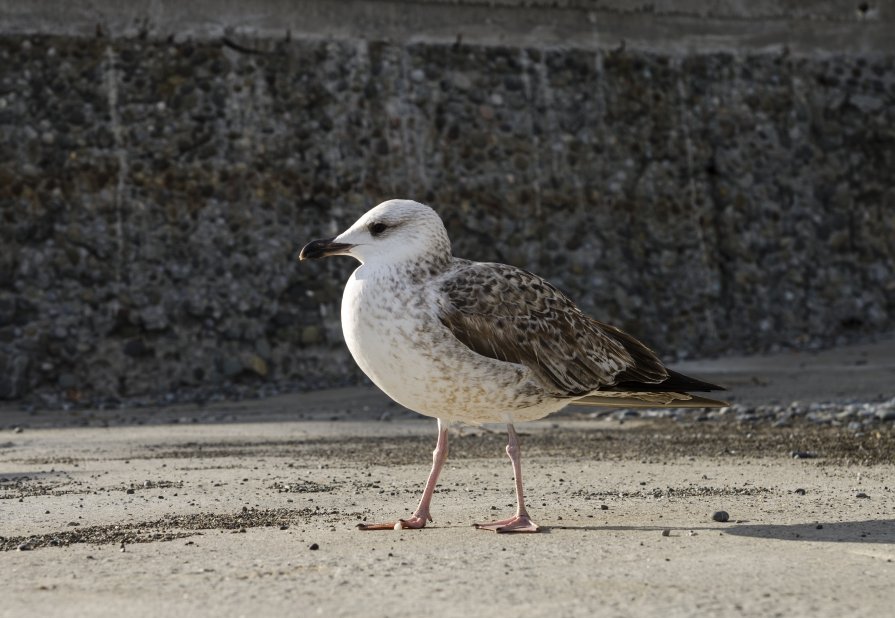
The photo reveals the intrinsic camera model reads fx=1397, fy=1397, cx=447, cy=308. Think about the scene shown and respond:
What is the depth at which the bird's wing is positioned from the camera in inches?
249

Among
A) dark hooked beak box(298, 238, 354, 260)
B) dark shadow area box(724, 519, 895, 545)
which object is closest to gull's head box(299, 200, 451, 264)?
dark hooked beak box(298, 238, 354, 260)

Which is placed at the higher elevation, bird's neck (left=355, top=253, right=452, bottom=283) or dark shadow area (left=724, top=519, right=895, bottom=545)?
bird's neck (left=355, top=253, right=452, bottom=283)

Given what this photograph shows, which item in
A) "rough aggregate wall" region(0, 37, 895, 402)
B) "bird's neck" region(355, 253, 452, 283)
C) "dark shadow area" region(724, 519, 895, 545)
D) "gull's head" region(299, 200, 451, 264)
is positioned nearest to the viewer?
"dark shadow area" region(724, 519, 895, 545)

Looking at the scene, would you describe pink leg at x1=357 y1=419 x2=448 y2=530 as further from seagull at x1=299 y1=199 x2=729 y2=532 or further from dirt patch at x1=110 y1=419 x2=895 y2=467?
dirt patch at x1=110 y1=419 x2=895 y2=467

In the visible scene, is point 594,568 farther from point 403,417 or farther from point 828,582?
point 403,417

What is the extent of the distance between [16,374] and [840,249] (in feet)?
34.3

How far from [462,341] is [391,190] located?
1002 centimetres

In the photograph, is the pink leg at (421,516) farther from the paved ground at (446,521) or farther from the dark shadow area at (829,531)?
the dark shadow area at (829,531)

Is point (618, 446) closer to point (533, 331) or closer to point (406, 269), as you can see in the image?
point (533, 331)

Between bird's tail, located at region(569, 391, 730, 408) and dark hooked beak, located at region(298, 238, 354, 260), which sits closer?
dark hooked beak, located at region(298, 238, 354, 260)

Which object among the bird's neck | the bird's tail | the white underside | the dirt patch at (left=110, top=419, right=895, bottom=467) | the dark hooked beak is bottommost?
the dirt patch at (left=110, top=419, right=895, bottom=467)

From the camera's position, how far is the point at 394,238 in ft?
21.1

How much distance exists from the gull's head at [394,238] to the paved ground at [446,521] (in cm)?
125

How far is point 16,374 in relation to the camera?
14.1 meters
